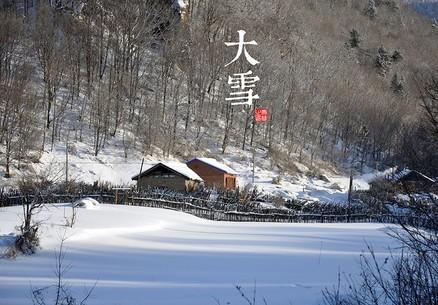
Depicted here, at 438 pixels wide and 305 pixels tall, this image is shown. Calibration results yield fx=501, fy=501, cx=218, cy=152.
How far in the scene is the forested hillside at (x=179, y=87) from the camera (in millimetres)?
39531

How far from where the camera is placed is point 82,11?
163 ft

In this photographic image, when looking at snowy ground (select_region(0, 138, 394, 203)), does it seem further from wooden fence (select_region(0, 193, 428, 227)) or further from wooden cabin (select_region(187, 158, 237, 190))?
wooden fence (select_region(0, 193, 428, 227))

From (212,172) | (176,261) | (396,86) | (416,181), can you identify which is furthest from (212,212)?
(396,86)

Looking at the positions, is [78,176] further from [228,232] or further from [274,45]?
[274,45]

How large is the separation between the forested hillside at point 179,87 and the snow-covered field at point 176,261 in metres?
14.8

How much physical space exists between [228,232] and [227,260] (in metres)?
6.10

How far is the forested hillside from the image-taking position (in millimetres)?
39531

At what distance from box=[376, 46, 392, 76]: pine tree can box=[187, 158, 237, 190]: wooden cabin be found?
194 feet

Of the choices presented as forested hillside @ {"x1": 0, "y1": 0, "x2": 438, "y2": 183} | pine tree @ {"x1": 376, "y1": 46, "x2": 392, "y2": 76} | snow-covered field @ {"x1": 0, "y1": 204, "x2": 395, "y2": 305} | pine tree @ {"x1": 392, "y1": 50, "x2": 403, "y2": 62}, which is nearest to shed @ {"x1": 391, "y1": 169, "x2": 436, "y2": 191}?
snow-covered field @ {"x1": 0, "y1": 204, "x2": 395, "y2": 305}

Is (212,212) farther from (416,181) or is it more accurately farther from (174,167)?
(416,181)

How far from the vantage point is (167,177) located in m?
33.5

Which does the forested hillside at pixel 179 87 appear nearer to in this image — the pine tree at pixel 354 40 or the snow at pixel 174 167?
the snow at pixel 174 167

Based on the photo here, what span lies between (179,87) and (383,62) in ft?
169

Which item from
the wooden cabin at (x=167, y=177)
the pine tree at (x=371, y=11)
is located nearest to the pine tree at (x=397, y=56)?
the pine tree at (x=371, y=11)
